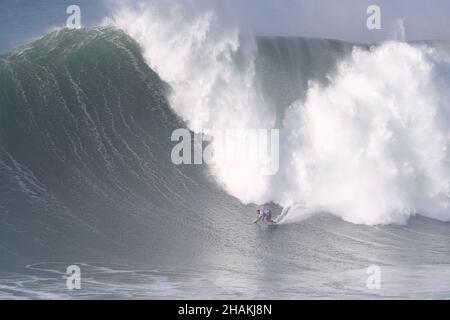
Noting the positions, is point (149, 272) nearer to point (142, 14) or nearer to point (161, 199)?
A: point (161, 199)

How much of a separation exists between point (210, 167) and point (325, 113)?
8.99ft

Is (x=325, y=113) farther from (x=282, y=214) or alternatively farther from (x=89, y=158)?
(x=89, y=158)

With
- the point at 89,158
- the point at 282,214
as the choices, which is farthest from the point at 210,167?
the point at 89,158

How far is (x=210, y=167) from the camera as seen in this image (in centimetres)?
1587

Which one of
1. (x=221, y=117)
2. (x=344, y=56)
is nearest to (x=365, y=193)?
(x=221, y=117)

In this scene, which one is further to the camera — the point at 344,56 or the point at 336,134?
the point at 344,56

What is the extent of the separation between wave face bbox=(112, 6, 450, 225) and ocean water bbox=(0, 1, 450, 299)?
37mm

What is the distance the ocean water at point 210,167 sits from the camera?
11.1 m

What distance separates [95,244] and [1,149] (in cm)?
421

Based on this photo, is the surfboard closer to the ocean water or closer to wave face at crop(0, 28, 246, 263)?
Answer: the ocean water

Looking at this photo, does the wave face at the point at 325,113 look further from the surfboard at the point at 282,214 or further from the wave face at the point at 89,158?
the wave face at the point at 89,158

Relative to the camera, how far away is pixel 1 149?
49.7 feet

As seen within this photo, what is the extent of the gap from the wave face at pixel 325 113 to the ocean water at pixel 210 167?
37 mm

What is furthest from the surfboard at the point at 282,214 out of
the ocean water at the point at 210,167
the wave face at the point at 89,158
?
the wave face at the point at 89,158
